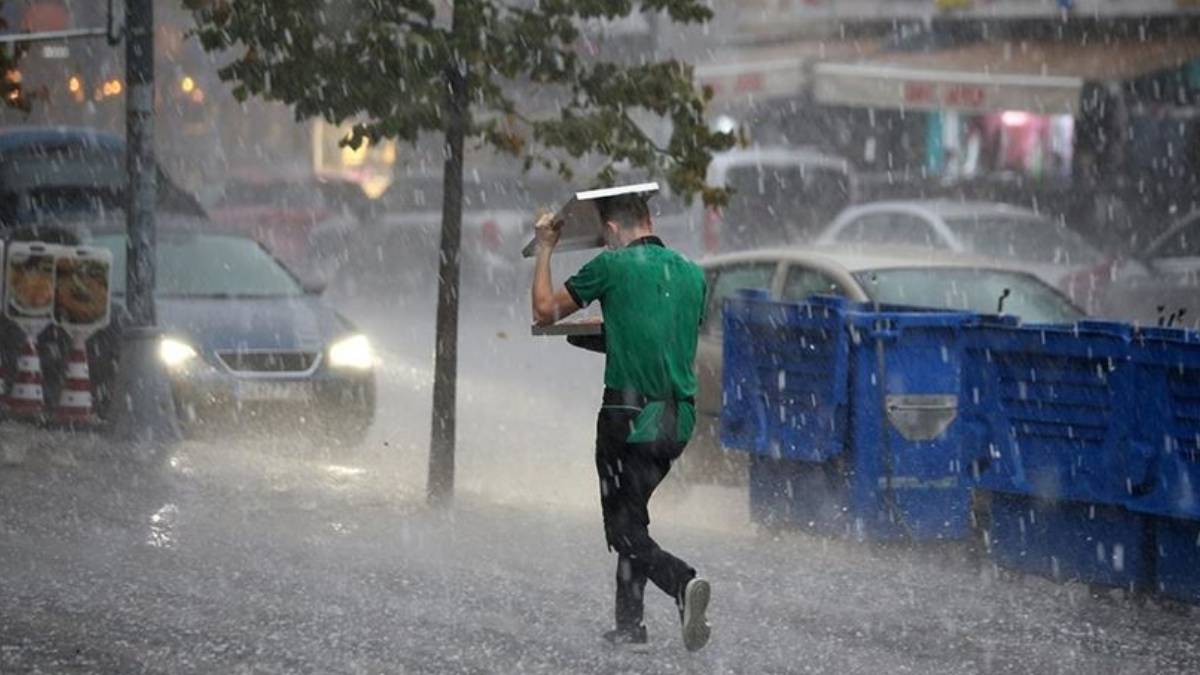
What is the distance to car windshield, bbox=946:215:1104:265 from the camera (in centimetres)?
2202

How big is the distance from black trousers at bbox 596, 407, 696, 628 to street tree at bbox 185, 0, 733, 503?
3836mm

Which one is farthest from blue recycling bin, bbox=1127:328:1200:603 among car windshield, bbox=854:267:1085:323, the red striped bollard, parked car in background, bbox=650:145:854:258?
parked car in background, bbox=650:145:854:258

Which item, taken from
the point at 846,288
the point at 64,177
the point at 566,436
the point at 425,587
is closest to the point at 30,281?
the point at 566,436

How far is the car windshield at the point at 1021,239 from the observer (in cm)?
2202

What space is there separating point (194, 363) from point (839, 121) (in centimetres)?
2118

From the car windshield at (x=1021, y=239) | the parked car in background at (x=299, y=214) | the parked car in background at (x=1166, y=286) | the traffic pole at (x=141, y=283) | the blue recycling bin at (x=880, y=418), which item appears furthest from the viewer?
the parked car in background at (x=299, y=214)

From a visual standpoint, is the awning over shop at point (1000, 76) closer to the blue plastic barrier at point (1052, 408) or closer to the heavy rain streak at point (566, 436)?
the heavy rain streak at point (566, 436)

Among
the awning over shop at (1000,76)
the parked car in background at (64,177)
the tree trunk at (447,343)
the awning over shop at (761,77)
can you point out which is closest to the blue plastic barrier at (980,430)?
the tree trunk at (447,343)

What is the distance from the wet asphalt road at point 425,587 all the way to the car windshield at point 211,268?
158cm

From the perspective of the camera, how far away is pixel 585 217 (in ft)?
28.2

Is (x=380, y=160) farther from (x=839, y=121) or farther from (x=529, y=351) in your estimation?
(x=529, y=351)

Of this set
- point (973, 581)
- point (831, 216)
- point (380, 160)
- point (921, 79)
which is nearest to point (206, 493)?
point (973, 581)

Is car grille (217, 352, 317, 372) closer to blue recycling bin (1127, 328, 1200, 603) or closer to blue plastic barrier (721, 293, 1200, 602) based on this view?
blue plastic barrier (721, 293, 1200, 602)

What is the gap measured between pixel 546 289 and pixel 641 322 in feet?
1.17
